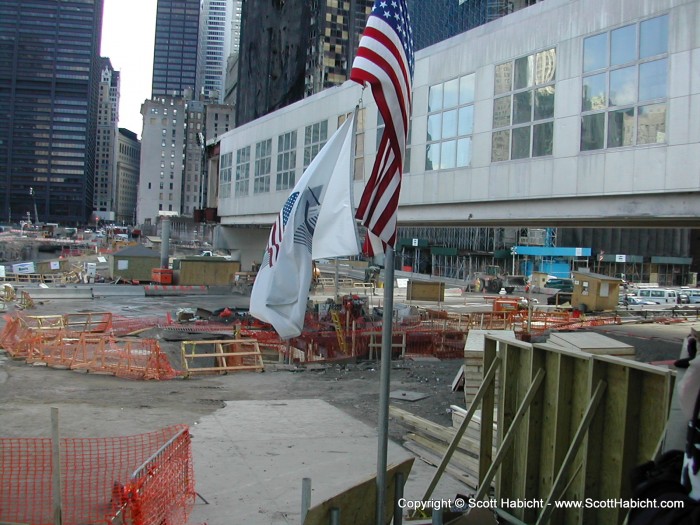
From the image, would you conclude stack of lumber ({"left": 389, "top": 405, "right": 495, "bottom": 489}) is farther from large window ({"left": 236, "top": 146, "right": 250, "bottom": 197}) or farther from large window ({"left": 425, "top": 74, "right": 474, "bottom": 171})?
large window ({"left": 236, "top": 146, "right": 250, "bottom": 197})

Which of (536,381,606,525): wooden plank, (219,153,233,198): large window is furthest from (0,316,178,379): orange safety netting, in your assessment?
(219,153,233,198): large window

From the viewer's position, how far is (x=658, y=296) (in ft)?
151

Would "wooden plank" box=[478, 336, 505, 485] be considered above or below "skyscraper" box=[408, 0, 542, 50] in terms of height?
below

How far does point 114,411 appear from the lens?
12.8 m

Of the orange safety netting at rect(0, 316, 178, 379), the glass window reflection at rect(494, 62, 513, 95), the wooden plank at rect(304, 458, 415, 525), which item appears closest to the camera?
the wooden plank at rect(304, 458, 415, 525)

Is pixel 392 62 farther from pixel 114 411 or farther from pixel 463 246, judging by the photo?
pixel 463 246

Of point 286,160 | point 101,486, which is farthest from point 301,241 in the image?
point 286,160

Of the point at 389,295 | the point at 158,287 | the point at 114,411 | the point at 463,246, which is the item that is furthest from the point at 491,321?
the point at 463,246

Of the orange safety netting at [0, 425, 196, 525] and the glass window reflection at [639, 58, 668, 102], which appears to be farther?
the glass window reflection at [639, 58, 668, 102]

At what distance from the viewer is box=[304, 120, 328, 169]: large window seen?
102 ft

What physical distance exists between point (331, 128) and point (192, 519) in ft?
79.5

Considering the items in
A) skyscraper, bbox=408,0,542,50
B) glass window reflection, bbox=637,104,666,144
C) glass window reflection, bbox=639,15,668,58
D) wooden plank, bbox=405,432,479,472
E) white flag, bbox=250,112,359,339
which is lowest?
wooden plank, bbox=405,432,479,472

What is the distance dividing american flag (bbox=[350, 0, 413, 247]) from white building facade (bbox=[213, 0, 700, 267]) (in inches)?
337

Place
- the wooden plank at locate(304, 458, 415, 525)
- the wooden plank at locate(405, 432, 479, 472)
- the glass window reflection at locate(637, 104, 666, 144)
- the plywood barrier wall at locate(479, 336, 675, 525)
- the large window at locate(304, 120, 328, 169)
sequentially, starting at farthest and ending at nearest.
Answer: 1. the large window at locate(304, 120, 328, 169)
2. the glass window reflection at locate(637, 104, 666, 144)
3. the wooden plank at locate(405, 432, 479, 472)
4. the plywood barrier wall at locate(479, 336, 675, 525)
5. the wooden plank at locate(304, 458, 415, 525)
